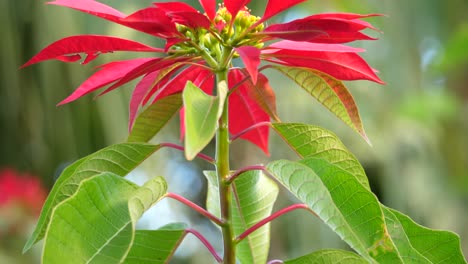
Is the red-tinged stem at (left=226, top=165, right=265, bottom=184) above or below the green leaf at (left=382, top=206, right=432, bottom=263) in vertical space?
above

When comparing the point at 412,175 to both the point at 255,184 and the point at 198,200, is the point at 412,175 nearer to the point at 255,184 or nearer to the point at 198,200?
the point at 198,200

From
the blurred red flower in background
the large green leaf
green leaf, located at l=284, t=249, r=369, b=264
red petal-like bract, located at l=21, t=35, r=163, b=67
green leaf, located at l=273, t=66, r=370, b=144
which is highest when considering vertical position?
red petal-like bract, located at l=21, t=35, r=163, b=67

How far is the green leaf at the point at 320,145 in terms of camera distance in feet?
1.55

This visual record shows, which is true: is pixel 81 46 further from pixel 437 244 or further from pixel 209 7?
pixel 437 244

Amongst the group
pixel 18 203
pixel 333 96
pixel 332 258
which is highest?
pixel 333 96

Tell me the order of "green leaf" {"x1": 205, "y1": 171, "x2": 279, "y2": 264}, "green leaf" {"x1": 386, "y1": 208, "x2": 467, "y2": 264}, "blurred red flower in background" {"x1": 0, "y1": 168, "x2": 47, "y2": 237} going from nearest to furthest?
"green leaf" {"x1": 386, "y1": 208, "x2": 467, "y2": 264} → "green leaf" {"x1": 205, "y1": 171, "x2": 279, "y2": 264} → "blurred red flower in background" {"x1": 0, "y1": 168, "x2": 47, "y2": 237}

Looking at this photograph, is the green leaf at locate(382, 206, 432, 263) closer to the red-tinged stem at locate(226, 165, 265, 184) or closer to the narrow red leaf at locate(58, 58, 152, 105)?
the red-tinged stem at locate(226, 165, 265, 184)

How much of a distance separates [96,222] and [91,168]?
0.09 m

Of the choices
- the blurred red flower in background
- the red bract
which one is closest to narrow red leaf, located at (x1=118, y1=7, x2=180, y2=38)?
the red bract

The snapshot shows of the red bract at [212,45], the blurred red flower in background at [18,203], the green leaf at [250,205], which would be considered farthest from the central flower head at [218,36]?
the blurred red flower in background at [18,203]

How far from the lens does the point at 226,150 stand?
49cm

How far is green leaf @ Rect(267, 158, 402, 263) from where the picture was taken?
38 centimetres

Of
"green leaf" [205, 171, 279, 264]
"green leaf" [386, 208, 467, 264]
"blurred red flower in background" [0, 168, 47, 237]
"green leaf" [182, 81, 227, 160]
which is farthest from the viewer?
"blurred red flower in background" [0, 168, 47, 237]

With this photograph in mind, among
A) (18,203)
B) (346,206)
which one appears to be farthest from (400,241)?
(18,203)
